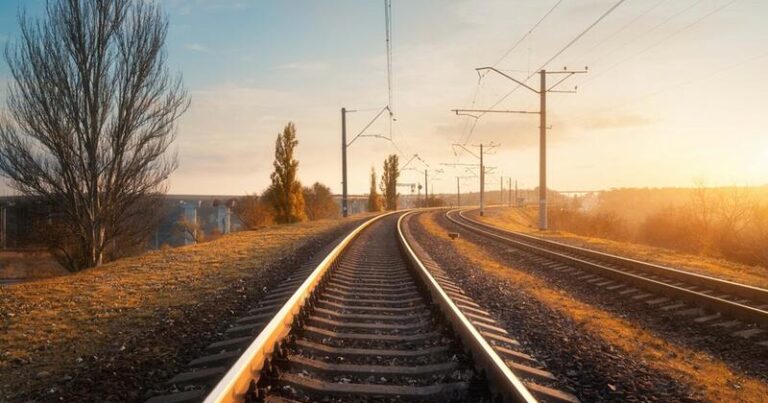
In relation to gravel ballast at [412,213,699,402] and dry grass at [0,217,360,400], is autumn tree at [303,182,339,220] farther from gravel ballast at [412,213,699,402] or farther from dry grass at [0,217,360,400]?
gravel ballast at [412,213,699,402]

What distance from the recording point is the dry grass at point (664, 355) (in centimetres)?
456

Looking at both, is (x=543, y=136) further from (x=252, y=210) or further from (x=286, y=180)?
(x=252, y=210)

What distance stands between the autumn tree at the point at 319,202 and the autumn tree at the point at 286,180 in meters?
47.5

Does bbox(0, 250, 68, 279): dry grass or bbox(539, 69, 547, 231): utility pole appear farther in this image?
bbox(0, 250, 68, 279): dry grass

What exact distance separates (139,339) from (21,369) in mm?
1108

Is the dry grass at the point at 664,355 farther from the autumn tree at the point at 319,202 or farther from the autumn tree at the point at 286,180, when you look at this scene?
the autumn tree at the point at 319,202

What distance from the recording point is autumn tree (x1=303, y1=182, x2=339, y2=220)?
92.7m

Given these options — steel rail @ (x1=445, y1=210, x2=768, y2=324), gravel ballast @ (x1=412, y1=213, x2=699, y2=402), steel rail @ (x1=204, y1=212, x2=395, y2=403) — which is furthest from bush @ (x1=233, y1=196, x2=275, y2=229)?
steel rail @ (x1=204, y1=212, x2=395, y2=403)

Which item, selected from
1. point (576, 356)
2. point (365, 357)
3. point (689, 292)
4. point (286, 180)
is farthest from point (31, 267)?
point (576, 356)

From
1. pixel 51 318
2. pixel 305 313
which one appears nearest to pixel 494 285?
pixel 305 313

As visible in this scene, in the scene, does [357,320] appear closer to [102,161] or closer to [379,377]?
[379,377]

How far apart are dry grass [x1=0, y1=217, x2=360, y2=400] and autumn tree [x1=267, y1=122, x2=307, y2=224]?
2999cm

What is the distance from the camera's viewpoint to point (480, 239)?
21.6 metres

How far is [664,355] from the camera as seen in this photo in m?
5.57
